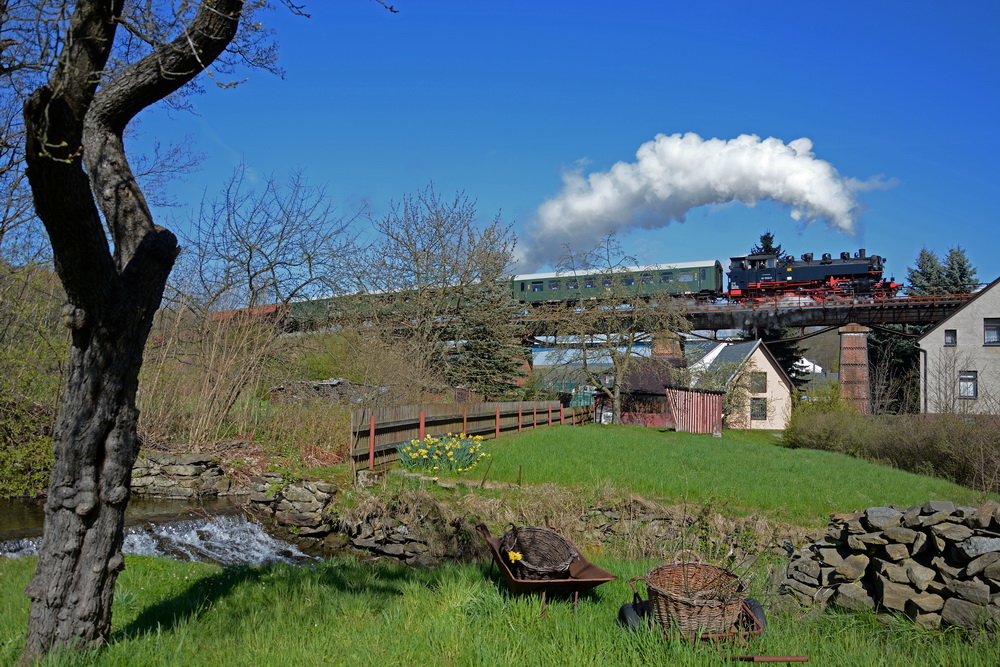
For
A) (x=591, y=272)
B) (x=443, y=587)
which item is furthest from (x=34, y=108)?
(x=591, y=272)

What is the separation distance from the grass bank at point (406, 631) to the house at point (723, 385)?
24654 mm

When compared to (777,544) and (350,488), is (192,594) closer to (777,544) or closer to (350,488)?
(350,488)

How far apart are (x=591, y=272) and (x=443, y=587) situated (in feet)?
110

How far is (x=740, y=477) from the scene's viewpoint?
14.3m

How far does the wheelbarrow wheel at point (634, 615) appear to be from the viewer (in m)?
4.95

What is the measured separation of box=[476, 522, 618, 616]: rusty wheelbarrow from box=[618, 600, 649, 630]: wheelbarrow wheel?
0.25 meters

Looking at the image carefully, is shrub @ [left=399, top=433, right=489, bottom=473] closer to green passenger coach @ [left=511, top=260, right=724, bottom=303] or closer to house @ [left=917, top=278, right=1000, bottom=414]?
green passenger coach @ [left=511, top=260, right=724, bottom=303]

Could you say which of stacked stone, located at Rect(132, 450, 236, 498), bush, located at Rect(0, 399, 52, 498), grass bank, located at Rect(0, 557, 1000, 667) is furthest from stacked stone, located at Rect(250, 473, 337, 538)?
grass bank, located at Rect(0, 557, 1000, 667)

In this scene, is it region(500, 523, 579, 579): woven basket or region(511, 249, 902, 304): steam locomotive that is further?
region(511, 249, 902, 304): steam locomotive

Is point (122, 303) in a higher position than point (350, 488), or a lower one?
higher

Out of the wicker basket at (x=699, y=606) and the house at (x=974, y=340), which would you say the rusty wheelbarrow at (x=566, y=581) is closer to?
the wicker basket at (x=699, y=606)

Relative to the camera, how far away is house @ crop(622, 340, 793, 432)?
1348 inches

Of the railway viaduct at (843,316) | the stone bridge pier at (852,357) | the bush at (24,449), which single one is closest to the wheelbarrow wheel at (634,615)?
the bush at (24,449)

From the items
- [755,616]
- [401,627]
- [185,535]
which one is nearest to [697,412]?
[185,535]
